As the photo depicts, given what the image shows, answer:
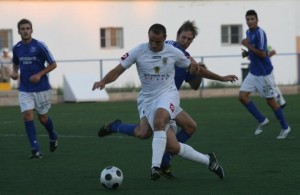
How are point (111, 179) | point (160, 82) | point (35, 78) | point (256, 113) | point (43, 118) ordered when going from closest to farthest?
point (111, 179) → point (160, 82) → point (35, 78) → point (43, 118) → point (256, 113)

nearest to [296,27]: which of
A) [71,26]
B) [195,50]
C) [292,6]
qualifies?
[292,6]

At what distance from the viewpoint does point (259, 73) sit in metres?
17.0

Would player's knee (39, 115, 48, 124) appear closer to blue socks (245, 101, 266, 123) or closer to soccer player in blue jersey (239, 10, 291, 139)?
soccer player in blue jersey (239, 10, 291, 139)

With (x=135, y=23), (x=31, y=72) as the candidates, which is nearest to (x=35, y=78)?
(x=31, y=72)

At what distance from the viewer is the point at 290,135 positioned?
1692cm

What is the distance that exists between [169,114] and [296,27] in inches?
1432

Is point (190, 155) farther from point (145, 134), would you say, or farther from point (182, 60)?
point (182, 60)

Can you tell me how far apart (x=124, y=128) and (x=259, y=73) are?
19.5 feet

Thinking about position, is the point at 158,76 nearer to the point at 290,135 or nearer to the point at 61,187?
the point at 61,187

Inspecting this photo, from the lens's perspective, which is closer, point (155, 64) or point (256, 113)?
point (155, 64)

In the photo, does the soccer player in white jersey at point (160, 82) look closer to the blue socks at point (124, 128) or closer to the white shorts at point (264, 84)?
the blue socks at point (124, 128)

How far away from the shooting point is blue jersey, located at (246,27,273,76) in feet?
53.4

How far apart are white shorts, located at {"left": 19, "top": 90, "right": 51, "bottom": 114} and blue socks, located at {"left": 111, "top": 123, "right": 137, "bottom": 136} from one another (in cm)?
282

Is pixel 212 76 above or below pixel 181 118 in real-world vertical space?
above
